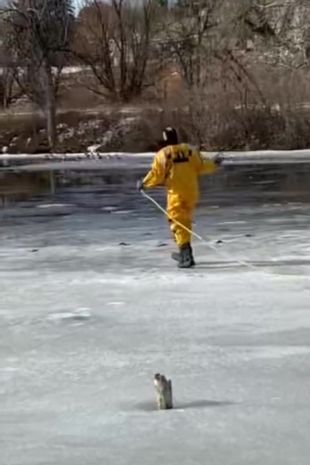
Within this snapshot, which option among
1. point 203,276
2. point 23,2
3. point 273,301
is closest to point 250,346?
point 273,301

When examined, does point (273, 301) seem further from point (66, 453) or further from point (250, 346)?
point (66, 453)

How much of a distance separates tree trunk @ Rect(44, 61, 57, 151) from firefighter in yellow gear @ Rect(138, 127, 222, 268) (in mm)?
38915

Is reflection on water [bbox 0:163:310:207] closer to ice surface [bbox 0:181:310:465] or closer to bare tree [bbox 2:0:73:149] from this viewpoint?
ice surface [bbox 0:181:310:465]

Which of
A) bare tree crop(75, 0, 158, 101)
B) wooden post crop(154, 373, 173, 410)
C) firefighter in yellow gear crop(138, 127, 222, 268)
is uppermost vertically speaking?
bare tree crop(75, 0, 158, 101)

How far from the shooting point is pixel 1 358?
6.99 meters

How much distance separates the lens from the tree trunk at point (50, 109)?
167 feet

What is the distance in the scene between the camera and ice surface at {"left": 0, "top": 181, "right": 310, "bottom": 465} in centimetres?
513

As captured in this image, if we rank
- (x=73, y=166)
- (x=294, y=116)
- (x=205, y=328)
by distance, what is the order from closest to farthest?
(x=205, y=328)
(x=73, y=166)
(x=294, y=116)

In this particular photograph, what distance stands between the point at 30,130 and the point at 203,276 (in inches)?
1711

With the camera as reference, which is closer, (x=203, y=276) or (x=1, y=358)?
(x=1, y=358)

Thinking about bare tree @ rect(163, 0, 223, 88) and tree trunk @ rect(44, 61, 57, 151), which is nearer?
tree trunk @ rect(44, 61, 57, 151)

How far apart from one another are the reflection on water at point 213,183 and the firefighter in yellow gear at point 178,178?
26.6ft

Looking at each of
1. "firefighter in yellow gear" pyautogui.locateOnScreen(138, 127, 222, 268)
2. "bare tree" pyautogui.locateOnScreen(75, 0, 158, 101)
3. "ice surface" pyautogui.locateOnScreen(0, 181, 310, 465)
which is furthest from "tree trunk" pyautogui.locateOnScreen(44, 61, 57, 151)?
"firefighter in yellow gear" pyautogui.locateOnScreen(138, 127, 222, 268)

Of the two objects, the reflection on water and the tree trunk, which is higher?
the tree trunk
